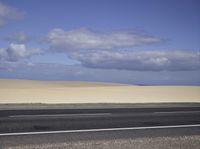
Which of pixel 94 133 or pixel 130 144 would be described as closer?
pixel 130 144

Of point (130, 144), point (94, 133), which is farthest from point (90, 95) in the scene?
point (130, 144)

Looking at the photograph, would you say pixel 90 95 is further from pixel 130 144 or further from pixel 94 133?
pixel 130 144

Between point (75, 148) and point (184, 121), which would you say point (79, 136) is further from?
point (184, 121)

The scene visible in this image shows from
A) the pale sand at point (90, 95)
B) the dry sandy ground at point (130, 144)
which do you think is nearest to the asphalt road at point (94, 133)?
the dry sandy ground at point (130, 144)

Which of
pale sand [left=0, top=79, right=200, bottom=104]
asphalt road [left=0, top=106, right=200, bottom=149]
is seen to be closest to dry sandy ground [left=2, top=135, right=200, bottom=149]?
asphalt road [left=0, top=106, right=200, bottom=149]

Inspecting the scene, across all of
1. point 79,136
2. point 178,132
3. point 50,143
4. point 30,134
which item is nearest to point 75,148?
point 50,143

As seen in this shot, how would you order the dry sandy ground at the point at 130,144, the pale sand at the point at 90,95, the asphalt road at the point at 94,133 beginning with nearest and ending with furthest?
the dry sandy ground at the point at 130,144, the asphalt road at the point at 94,133, the pale sand at the point at 90,95

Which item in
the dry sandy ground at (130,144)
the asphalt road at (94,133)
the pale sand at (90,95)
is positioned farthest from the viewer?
the pale sand at (90,95)

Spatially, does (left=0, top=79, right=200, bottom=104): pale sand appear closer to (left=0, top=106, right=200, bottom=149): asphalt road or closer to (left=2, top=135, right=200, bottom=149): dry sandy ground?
(left=0, top=106, right=200, bottom=149): asphalt road

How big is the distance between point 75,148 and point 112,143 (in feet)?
4.34

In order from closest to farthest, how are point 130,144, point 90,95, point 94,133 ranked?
point 130,144 < point 94,133 < point 90,95

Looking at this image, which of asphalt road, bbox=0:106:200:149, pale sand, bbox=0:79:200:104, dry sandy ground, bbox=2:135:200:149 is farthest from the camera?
pale sand, bbox=0:79:200:104

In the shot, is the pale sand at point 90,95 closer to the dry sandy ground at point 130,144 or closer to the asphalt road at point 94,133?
the asphalt road at point 94,133

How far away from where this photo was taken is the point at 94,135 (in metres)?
11.9
